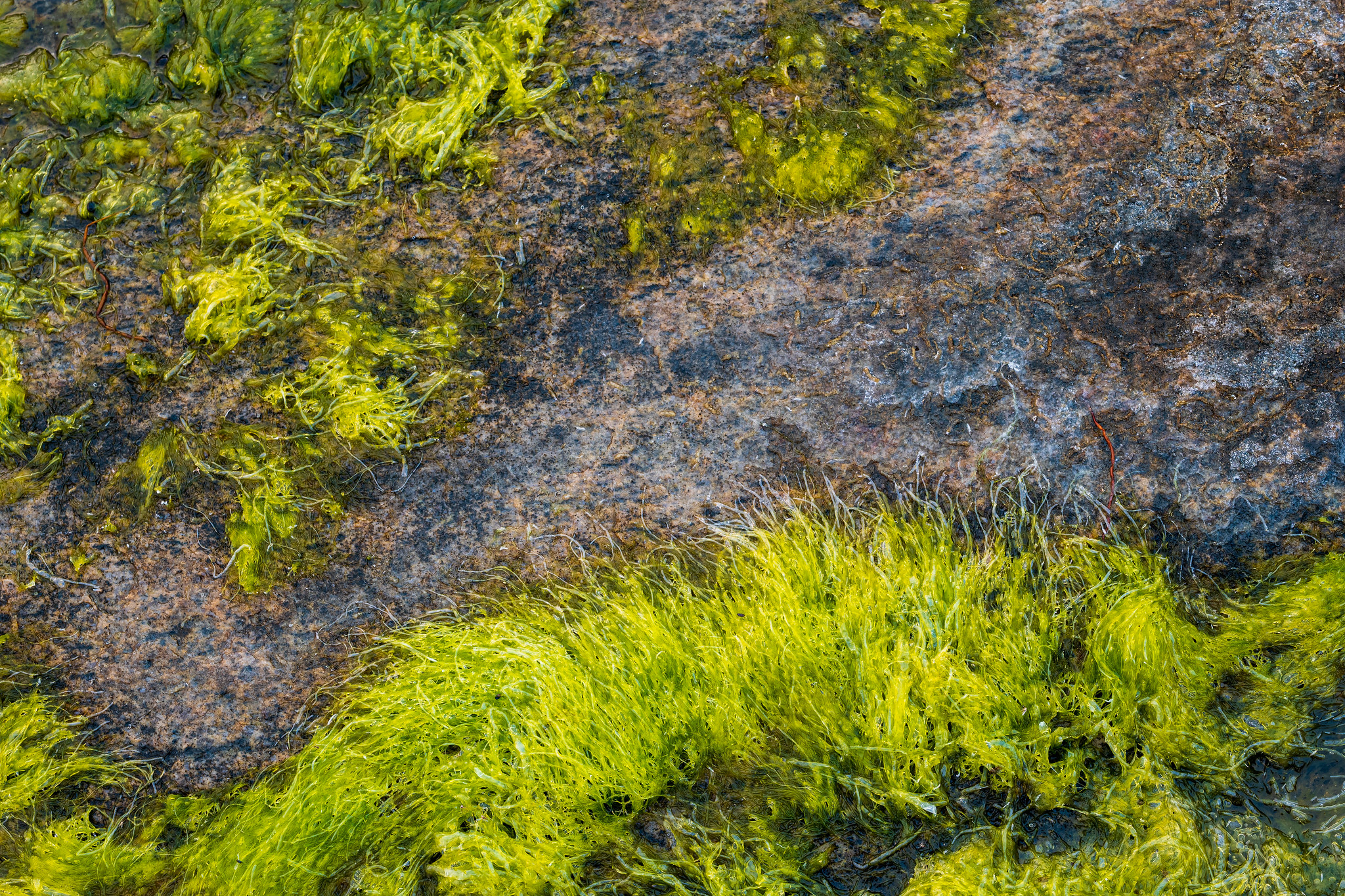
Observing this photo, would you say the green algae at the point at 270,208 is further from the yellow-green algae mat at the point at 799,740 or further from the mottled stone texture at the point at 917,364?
the yellow-green algae mat at the point at 799,740

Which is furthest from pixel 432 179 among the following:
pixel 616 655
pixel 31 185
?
pixel 616 655

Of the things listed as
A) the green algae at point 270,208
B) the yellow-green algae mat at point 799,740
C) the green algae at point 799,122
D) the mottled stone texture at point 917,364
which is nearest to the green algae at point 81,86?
the green algae at point 270,208

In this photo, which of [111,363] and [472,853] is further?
[111,363]

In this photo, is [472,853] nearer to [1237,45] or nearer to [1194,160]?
[1194,160]

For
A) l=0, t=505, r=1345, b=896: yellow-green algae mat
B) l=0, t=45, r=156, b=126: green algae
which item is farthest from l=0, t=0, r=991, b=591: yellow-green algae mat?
l=0, t=505, r=1345, b=896: yellow-green algae mat

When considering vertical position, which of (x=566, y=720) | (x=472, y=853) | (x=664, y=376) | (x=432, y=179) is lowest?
(x=472, y=853)

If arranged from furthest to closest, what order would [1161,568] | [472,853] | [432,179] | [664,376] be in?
[432,179], [664,376], [1161,568], [472,853]

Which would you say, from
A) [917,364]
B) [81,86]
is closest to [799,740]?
[917,364]
